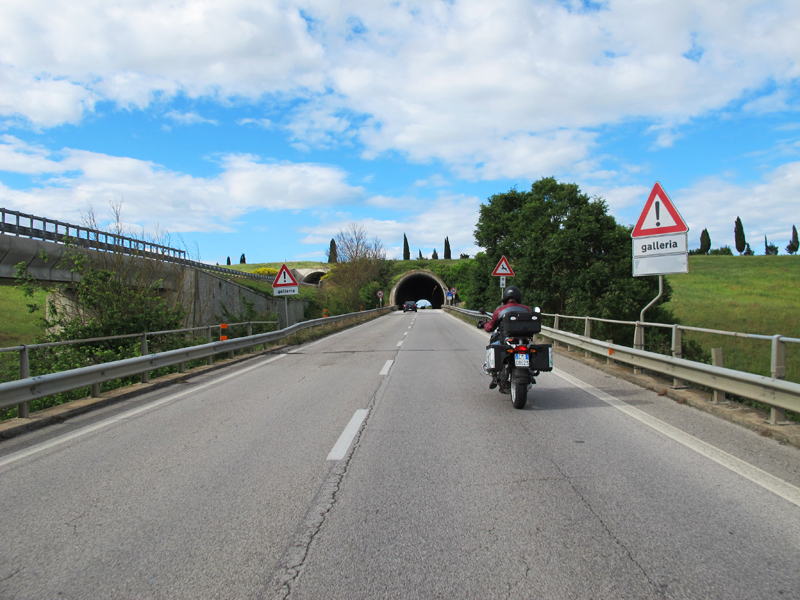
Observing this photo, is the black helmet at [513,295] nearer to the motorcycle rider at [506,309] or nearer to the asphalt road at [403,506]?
the motorcycle rider at [506,309]

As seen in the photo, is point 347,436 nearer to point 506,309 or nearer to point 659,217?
point 506,309

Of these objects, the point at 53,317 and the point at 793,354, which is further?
the point at 793,354

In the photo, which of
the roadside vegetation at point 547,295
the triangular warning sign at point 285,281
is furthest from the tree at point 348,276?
the triangular warning sign at point 285,281

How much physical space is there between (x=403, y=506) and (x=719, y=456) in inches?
122

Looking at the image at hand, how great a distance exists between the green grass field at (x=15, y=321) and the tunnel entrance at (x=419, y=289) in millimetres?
47694

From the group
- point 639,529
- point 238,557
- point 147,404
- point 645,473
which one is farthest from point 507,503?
point 147,404

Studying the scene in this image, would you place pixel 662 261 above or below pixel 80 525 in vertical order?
above

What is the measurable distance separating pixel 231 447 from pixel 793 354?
2049 centimetres

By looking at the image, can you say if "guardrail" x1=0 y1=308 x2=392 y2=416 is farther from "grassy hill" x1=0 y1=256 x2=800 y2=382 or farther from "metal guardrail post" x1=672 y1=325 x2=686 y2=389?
"metal guardrail post" x1=672 y1=325 x2=686 y2=389

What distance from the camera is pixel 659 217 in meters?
8.48

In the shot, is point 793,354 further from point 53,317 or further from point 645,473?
point 53,317

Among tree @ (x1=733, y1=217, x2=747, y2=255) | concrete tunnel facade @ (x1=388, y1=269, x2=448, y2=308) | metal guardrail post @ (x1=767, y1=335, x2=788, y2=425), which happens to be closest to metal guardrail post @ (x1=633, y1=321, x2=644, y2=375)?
metal guardrail post @ (x1=767, y1=335, x2=788, y2=425)

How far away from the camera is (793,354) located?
1828 centimetres

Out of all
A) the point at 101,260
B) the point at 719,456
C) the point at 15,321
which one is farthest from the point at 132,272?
the point at 15,321
